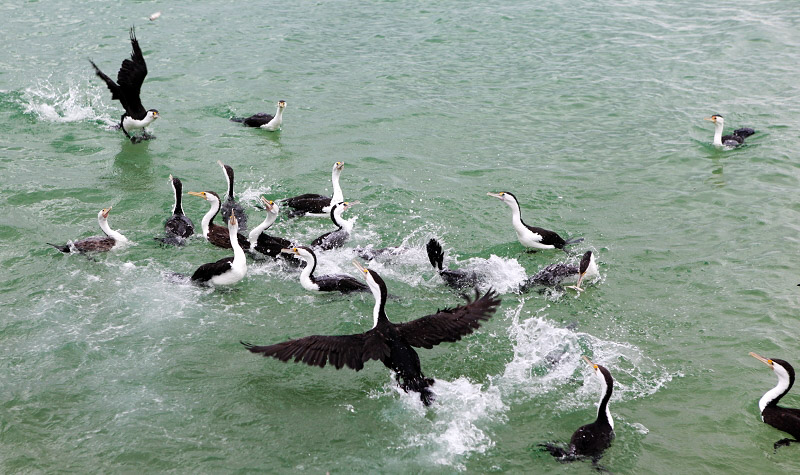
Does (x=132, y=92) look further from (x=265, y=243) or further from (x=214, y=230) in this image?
(x=265, y=243)

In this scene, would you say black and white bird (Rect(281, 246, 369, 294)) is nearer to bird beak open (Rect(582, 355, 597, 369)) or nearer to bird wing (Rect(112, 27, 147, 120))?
bird beak open (Rect(582, 355, 597, 369))

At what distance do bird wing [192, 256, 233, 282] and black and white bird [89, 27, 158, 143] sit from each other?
491 centimetres

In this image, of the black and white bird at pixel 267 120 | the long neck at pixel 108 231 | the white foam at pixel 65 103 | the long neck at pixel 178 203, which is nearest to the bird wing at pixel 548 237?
the long neck at pixel 178 203

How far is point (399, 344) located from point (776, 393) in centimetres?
342

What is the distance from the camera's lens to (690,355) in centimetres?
745

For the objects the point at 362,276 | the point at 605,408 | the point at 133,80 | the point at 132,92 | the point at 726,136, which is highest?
the point at 133,80

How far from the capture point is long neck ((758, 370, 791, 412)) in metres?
6.57

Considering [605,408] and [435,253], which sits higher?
[435,253]

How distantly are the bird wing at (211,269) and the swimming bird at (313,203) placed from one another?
2.13 m

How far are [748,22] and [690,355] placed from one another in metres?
13.1

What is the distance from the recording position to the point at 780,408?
6516mm

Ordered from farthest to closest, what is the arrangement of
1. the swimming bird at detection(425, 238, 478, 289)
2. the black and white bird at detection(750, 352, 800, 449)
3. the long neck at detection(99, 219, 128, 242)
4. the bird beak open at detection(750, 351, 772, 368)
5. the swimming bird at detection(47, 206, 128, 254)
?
the long neck at detection(99, 219, 128, 242)
the swimming bird at detection(47, 206, 128, 254)
the swimming bird at detection(425, 238, 478, 289)
the bird beak open at detection(750, 351, 772, 368)
the black and white bird at detection(750, 352, 800, 449)

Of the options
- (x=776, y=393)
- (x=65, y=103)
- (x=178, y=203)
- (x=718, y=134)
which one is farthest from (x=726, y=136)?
(x=65, y=103)

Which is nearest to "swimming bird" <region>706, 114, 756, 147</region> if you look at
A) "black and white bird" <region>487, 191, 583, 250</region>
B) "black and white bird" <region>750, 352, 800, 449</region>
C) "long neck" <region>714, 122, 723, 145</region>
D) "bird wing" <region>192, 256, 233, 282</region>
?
"long neck" <region>714, 122, 723, 145</region>
